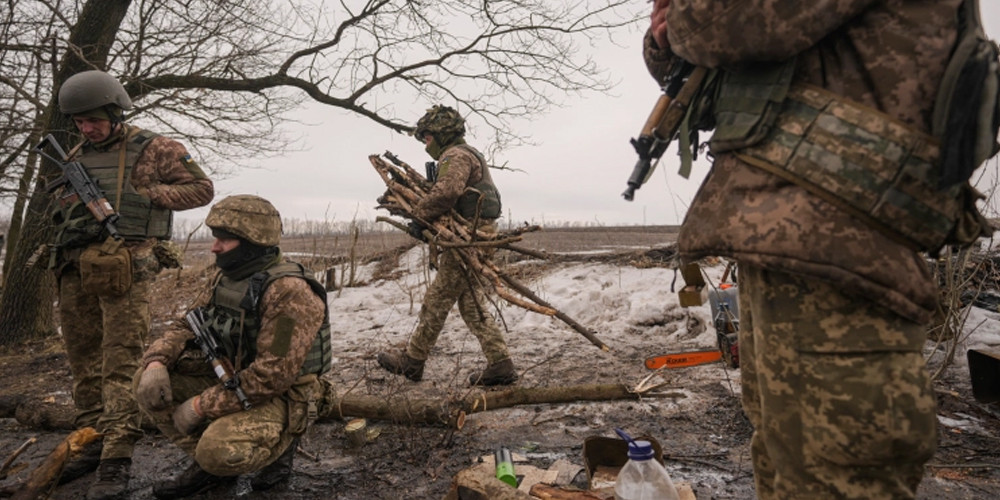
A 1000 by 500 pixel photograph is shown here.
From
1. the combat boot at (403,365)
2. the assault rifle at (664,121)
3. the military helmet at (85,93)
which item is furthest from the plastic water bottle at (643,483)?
the military helmet at (85,93)

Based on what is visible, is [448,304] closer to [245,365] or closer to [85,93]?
[245,365]

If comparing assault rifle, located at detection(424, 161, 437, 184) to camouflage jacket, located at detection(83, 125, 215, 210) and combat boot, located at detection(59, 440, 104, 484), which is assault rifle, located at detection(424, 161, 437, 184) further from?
combat boot, located at detection(59, 440, 104, 484)

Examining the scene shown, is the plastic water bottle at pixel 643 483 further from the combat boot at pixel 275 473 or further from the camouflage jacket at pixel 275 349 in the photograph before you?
the combat boot at pixel 275 473

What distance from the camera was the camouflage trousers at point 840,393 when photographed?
120 cm

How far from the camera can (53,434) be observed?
3.88 meters

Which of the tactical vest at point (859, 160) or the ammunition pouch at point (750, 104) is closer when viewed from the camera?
the tactical vest at point (859, 160)

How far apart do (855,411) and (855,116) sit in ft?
2.13

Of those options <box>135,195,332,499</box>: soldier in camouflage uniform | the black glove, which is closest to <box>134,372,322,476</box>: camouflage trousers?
<box>135,195,332,499</box>: soldier in camouflage uniform

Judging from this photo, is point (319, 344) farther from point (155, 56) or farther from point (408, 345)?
point (155, 56)

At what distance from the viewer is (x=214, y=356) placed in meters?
2.87

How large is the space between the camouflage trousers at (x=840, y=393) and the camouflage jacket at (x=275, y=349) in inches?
85.2

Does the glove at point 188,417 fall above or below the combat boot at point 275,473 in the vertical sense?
above

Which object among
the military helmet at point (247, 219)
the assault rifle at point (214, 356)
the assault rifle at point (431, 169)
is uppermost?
the assault rifle at point (431, 169)

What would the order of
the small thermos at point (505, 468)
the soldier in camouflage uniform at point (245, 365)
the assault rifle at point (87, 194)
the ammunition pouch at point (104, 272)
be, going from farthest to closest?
the assault rifle at point (87, 194), the ammunition pouch at point (104, 272), the soldier in camouflage uniform at point (245, 365), the small thermos at point (505, 468)
